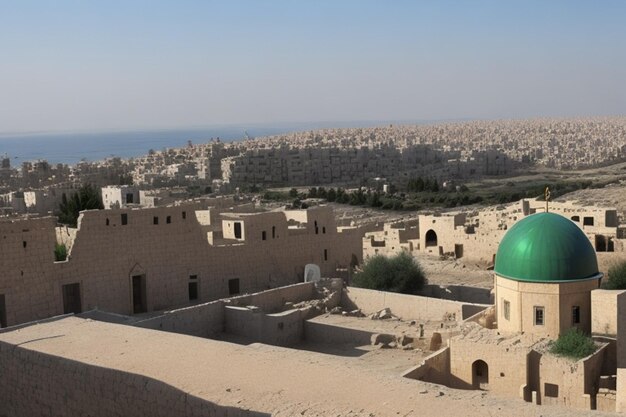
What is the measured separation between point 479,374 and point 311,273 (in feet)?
28.4

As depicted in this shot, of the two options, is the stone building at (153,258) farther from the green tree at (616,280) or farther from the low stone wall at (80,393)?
the green tree at (616,280)

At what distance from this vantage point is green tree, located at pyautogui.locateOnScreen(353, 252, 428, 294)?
21875 millimetres

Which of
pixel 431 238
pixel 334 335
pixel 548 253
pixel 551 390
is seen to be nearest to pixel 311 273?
pixel 334 335

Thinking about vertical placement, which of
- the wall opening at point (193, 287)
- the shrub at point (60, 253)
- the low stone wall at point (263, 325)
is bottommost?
the low stone wall at point (263, 325)

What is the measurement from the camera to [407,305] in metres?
19.0

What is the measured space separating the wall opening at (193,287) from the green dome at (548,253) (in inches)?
345

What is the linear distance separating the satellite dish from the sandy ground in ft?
28.9

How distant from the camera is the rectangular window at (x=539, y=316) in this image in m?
14.3

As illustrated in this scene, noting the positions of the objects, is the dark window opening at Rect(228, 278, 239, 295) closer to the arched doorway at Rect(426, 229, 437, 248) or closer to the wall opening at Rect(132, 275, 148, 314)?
the wall opening at Rect(132, 275, 148, 314)

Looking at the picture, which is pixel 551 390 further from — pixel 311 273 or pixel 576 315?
pixel 311 273

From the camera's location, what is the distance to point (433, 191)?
66438 millimetres

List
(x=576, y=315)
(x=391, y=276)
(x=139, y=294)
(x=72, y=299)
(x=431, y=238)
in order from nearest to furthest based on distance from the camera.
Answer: (x=576, y=315)
(x=72, y=299)
(x=139, y=294)
(x=391, y=276)
(x=431, y=238)

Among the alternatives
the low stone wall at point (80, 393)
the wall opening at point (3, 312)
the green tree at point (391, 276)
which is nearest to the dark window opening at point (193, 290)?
Answer: the green tree at point (391, 276)

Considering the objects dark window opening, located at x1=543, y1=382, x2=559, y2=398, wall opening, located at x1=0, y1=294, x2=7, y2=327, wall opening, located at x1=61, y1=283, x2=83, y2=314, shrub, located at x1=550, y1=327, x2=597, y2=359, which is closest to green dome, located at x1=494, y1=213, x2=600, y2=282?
shrub, located at x1=550, y1=327, x2=597, y2=359
